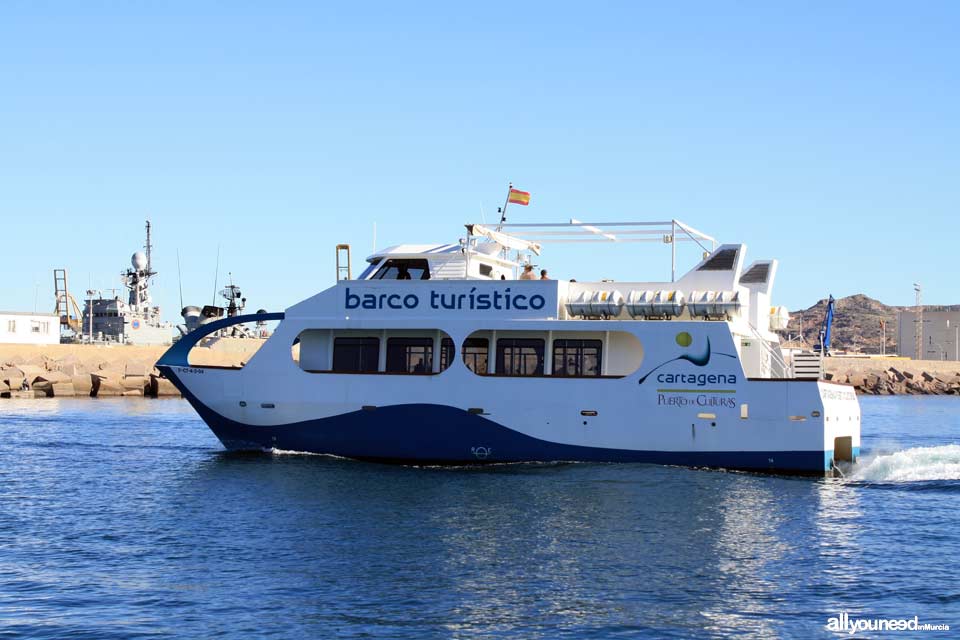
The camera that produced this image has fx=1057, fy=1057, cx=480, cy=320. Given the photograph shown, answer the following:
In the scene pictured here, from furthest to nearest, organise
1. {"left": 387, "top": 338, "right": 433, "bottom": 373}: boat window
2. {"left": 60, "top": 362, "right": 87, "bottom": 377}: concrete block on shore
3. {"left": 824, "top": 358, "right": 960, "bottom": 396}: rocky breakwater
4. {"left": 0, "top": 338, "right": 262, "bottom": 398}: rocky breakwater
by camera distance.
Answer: {"left": 824, "top": 358, "right": 960, "bottom": 396}: rocky breakwater → {"left": 60, "top": 362, "right": 87, "bottom": 377}: concrete block on shore → {"left": 0, "top": 338, "right": 262, "bottom": 398}: rocky breakwater → {"left": 387, "top": 338, "right": 433, "bottom": 373}: boat window

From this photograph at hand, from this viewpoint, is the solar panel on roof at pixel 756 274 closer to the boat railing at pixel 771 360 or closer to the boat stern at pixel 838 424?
the boat railing at pixel 771 360

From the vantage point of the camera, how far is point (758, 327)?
2538cm

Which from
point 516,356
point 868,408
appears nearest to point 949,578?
point 516,356

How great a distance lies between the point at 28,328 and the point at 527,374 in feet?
193

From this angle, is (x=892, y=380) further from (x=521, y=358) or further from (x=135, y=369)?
(x=521, y=358)

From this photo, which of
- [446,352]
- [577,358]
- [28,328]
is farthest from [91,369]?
[577,358]

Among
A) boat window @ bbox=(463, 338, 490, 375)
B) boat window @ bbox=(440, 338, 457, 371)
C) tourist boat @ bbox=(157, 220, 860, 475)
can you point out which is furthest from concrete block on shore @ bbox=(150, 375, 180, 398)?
boat window @ bbox=(463, 338, 490, 375)

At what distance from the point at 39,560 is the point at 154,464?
1062 cm

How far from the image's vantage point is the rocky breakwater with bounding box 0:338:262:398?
177 feet

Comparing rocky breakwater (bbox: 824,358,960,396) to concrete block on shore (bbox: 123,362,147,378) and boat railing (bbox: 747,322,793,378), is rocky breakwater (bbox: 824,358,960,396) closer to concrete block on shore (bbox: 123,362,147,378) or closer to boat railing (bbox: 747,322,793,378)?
concrete block on shore (bbox: 123,362,147,378)

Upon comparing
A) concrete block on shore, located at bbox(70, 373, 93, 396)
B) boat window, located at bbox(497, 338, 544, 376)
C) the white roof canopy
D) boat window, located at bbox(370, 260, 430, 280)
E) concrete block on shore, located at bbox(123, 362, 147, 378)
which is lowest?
concrete block on shore, located at bbox(70, 373, 93, 396)

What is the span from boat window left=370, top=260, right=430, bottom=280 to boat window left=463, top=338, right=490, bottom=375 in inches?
84.8

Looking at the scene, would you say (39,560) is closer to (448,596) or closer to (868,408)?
(448,596)

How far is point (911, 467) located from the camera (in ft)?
80.6
